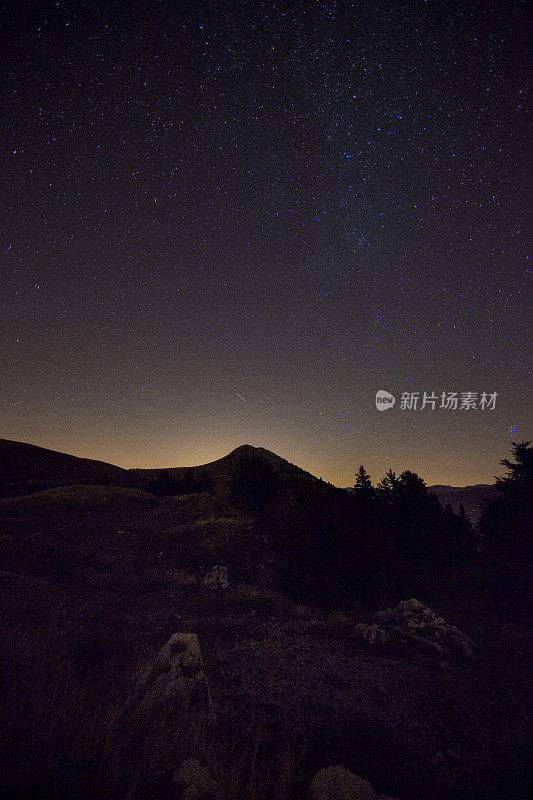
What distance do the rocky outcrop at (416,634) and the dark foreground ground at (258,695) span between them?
32 cm

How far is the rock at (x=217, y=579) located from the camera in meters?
11.2

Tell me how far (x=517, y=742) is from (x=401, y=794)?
7.17 feet

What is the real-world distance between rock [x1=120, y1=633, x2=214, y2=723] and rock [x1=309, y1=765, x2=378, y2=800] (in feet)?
4.94

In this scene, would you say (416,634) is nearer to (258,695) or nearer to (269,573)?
(258,695)

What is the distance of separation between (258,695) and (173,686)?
176 cm

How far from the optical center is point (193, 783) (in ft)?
8.91

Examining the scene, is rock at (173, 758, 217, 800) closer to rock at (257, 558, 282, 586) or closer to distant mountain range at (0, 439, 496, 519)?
rock at (257, 558, 282, 586)

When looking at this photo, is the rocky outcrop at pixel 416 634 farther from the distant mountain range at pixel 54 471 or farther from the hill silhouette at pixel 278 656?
the distant mountain range at pixel 54 471

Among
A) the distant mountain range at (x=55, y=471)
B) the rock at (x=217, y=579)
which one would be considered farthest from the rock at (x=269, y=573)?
the distant mountain range at (x=55, y=471)

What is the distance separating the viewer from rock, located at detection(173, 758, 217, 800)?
2621mm

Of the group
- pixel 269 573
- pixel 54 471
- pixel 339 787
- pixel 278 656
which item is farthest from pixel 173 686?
pixel 54 471

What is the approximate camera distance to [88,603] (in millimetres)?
8719

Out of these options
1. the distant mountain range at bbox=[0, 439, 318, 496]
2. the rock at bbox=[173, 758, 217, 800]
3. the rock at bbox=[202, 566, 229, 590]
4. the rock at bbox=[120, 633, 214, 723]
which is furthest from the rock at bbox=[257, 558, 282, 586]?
the distant mountain range at bbox=[0, 439, 318, 496]

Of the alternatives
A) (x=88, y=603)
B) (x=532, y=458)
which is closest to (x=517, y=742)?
(x=88, y=603)
